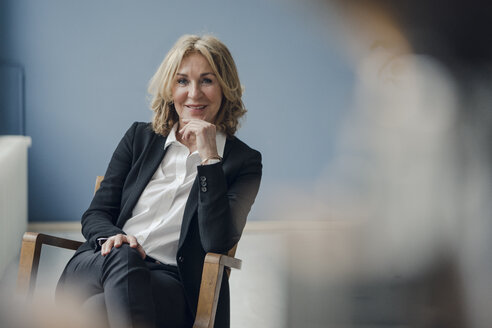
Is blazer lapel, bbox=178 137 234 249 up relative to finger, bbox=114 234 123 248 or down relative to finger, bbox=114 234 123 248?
up

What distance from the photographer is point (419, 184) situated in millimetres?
128

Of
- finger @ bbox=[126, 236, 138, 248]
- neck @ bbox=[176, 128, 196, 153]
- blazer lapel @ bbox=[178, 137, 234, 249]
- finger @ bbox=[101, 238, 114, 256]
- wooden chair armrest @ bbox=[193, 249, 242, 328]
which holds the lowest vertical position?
wooden chair armrest @ bbox=[193, 249, 242, 328]

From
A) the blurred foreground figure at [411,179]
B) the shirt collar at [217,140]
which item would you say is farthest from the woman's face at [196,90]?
the blurred foreground figure at [411,179]

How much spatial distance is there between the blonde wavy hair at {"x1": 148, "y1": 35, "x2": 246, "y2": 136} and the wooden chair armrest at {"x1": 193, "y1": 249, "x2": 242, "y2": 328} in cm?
25

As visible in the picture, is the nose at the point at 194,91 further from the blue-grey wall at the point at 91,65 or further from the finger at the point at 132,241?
the blue-grey wall at the point at 91,65

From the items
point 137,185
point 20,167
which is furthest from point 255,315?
point 20,167

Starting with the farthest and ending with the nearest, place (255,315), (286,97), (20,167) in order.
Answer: (286,97)
(20,167)
(255,315)

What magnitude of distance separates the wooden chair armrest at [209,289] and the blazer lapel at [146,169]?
0.62 feet

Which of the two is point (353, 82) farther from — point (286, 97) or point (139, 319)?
point (286, 97)

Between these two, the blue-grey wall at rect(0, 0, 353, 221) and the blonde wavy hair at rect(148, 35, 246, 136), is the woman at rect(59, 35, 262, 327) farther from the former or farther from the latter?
the blue-grey wall at rect(0, 0, 353, 221)

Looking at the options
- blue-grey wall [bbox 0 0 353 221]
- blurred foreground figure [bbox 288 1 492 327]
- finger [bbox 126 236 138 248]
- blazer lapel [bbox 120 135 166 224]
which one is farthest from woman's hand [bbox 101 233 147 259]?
blue-grey wall [bbox 0 0 353 221]

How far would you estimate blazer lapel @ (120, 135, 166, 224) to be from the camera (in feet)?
3.00

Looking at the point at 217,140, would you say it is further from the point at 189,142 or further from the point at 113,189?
the point at 113,189

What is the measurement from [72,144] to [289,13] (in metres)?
2.58
